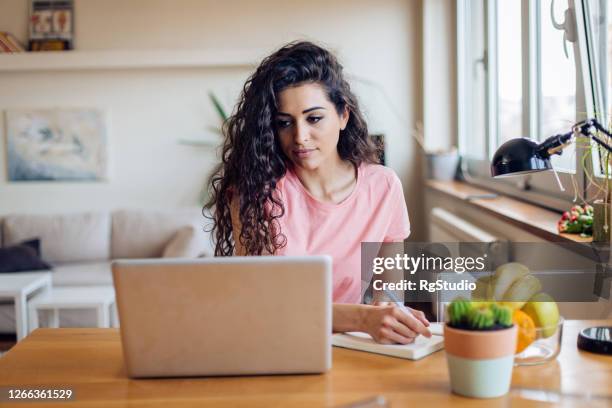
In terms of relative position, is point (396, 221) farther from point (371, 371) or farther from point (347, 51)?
point (347, 51)

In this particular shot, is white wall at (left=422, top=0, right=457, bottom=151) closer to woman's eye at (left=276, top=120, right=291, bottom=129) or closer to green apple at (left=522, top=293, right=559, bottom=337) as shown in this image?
woman's eye at (left=276, top=120, right=291, bottom=129)

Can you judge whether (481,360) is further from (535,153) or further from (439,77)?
(439,77)

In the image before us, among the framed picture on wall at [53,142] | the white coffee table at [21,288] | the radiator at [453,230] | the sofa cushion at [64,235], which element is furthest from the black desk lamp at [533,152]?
the framed picture on wall at [53,142]

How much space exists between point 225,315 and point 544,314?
52 cm

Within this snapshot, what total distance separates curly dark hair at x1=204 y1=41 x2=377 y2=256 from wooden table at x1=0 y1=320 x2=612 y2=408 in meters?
0.51

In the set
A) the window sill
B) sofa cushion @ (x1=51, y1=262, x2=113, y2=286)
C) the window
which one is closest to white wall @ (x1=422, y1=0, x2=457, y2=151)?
the window

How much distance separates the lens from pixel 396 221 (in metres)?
2.06

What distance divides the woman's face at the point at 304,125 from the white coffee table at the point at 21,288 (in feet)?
8.01

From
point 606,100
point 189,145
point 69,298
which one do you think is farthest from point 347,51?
point 606,100

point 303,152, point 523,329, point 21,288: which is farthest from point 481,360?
point 21,288

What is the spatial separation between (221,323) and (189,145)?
4.26 m

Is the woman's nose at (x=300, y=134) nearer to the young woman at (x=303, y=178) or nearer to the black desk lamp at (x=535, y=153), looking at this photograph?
the young woman at (x=303, y=178)

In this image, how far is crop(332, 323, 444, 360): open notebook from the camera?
4.32ft

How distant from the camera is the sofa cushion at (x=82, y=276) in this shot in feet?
14.9
